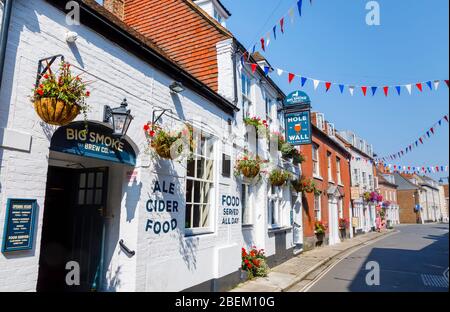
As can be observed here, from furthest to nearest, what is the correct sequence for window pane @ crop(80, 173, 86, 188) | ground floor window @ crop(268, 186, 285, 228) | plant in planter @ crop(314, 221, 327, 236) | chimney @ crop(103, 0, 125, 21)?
plant in planter @ crop(314, 221, 327, 236), ground floor window @ crop(268, 186, 285, 228), chimney @ crop(103, 0, 125, 21), window pane @ crop(80, 173, 86, 188)

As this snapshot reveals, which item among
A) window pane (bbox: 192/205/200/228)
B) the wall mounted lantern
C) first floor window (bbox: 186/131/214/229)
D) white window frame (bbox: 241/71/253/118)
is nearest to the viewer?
the wall mounted lantern

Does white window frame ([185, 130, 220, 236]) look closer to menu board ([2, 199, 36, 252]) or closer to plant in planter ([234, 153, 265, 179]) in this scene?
plant in planter ([234, 153, 265, 179])

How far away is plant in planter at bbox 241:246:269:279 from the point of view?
885cm

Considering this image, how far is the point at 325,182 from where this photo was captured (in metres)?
18.7

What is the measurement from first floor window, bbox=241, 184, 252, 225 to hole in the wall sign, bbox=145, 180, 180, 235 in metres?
3.71

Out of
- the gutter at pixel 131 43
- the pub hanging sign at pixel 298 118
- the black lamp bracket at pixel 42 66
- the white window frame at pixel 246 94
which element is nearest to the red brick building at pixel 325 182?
the pub hanging sign at pixel 298 118

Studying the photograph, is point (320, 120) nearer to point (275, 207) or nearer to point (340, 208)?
point (340, 208)

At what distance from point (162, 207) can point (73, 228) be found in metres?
1.86

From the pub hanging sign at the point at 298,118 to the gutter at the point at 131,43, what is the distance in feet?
18.2

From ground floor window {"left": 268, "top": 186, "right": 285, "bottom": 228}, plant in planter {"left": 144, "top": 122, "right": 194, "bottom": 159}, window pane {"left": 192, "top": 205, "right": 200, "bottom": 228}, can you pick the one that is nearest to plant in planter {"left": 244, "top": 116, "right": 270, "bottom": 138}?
ground floor window {"left": 268, "top": 186, "right": 285, "bottom": 228}

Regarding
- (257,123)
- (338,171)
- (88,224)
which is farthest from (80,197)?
(338,171)
